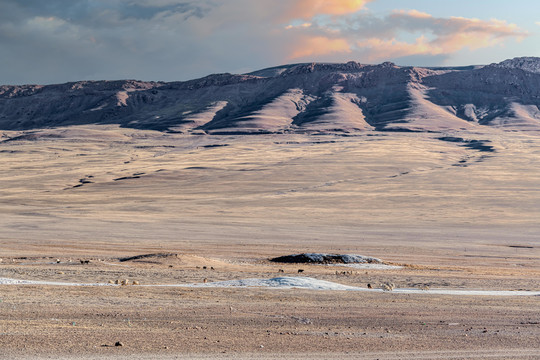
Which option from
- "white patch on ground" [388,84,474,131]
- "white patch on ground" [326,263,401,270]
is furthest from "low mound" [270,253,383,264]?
"white patch on ground" [388,84,474,131]

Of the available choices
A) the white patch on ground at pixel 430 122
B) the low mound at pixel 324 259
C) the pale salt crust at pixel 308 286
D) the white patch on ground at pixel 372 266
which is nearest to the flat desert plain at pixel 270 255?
the pale salt crust at pixel 308 286

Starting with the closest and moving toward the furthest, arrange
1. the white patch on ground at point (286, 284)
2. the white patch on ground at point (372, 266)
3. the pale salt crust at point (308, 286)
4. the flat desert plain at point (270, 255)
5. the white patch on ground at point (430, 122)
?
the flat desert plain at point (270, 255)
the pale salt crust at point (308, 286)
the white patch on ground at point (286, 284)
the white patch on ground at point (372, 266)
the white patch on ground at point (430, 122)

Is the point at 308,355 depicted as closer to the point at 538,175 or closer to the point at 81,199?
the point at 81,199

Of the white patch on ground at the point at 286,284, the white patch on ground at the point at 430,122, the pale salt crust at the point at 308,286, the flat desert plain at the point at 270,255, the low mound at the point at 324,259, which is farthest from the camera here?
the white patch on ground at the point at 430,122

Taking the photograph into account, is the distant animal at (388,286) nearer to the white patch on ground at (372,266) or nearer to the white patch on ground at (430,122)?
the white patch on ground at (372,266)

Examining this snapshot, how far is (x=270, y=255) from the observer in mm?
35719

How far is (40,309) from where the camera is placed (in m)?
16.6

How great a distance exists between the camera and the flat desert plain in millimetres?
14008

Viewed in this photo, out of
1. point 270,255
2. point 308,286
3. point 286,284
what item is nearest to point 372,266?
point 270,255

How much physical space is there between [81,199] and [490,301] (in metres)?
64.2

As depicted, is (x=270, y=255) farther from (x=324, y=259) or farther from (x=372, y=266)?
(x=372, y=266)

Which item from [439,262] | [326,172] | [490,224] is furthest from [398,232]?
[326,172]

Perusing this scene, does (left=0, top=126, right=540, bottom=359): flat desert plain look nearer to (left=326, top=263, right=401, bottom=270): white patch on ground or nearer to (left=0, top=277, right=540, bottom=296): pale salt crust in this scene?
(left=0, top=277, right=540, bottom=296): pale salt crust

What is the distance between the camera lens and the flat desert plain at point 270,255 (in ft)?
46.0
